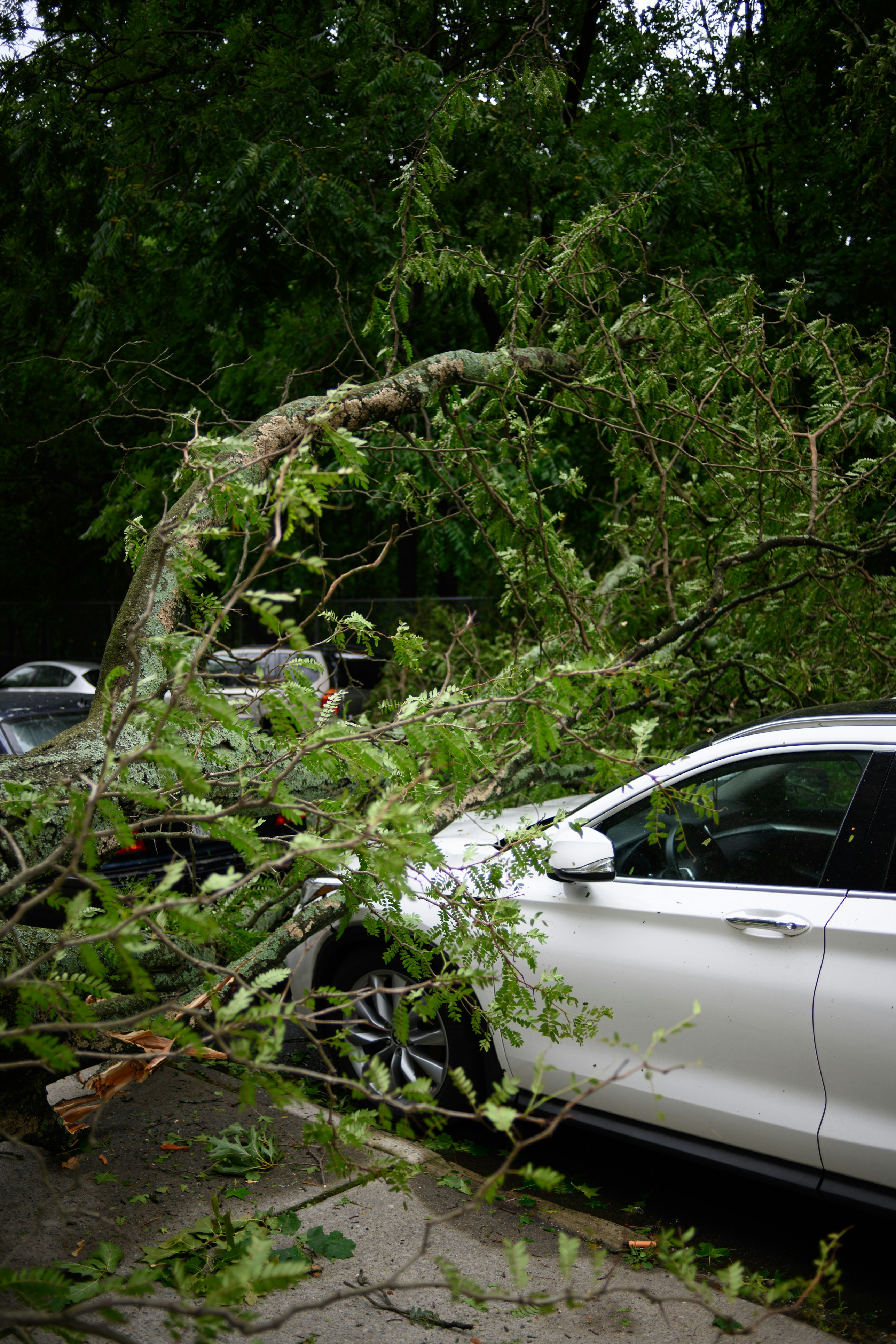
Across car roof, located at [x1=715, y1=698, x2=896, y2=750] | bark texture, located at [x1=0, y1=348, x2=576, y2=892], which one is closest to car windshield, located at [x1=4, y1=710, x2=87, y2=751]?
bark texture, located at [x1=0, y1=348, x2=576, y2=892]

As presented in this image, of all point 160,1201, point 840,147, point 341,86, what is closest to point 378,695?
point 160,1201

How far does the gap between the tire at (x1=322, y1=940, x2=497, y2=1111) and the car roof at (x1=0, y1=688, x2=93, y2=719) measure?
4.34 m

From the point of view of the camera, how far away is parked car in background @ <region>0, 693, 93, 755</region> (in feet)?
24.2

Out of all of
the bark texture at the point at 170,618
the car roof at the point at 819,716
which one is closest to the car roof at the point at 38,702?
the bark texture at the point at 170,618

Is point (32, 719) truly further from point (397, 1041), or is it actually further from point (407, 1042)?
point (407, 1042)

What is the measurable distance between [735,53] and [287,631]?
538 inches

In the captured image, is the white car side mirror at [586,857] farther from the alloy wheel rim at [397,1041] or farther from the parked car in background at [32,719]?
the parked car in background at [32,719]

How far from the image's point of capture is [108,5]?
950 cm

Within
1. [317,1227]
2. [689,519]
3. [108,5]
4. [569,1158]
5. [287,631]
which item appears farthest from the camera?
[108,5]

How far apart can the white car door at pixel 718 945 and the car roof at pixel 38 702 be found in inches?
206

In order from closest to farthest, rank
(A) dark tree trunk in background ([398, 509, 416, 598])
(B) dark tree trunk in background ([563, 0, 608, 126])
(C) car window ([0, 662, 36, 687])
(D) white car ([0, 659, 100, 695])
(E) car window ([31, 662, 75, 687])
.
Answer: (B) dark tree trunk in background ([563, 0, 608, 126])
(D) white car ([0, 659, 100, 695])
(E) car window ([31, 662, 75, 687])
(C) car window ([0, 662, 36, 687])
(A) dark tree trunk in background ([398, 509, 416, 598])

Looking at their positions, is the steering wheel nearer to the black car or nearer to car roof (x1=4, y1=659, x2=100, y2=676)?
the black car

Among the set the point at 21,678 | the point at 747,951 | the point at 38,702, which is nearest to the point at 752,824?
the point at 747,951

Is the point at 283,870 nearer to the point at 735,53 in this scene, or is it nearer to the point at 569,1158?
the point at 569,1158
